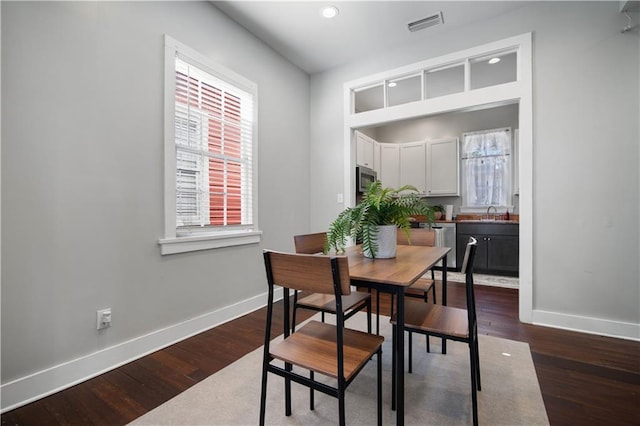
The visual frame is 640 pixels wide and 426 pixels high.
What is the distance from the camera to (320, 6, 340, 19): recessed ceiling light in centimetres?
256

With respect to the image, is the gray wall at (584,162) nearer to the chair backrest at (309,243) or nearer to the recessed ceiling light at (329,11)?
the recessed ceiling light at (329,11)

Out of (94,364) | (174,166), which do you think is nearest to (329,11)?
(174,166)

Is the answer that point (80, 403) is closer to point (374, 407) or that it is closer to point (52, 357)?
point (52, 357)

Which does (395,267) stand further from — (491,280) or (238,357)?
(491,280)

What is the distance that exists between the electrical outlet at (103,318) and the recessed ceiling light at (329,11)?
293cm

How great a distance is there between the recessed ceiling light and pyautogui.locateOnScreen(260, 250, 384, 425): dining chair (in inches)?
96.3

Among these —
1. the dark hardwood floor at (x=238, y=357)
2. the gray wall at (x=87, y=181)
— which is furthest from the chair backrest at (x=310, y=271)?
the gray wall at (x=87, y=181)

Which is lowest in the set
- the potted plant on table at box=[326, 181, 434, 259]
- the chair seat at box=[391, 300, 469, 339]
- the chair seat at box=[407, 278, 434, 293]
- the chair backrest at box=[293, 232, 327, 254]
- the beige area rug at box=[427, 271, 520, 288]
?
the beige area rug at box=[427, 271, 520, 288]

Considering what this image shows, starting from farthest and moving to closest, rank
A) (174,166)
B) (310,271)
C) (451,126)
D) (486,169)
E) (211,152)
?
(451,126) < (486,169) < (211,152) < (174,166) < (310,271)

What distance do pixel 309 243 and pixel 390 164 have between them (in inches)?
148

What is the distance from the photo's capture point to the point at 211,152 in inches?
100

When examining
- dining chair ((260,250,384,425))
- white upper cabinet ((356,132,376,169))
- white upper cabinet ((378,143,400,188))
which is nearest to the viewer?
dining chair ((260,250,384,425))

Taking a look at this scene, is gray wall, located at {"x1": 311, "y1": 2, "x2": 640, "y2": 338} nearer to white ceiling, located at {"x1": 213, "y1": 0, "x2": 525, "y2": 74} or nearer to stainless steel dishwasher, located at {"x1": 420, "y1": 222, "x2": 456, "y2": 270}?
white ceiling, located at {"x1": 213, "y1": 0, "x2": 525, "y2": 74}

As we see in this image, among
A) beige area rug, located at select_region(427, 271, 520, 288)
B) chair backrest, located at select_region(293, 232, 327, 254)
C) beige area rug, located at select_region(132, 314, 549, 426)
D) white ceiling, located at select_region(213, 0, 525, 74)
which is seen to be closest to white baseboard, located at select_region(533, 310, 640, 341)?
beige area rug, located at select_region(132, 314, 549, 426)
